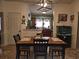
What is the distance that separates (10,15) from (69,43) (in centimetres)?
391

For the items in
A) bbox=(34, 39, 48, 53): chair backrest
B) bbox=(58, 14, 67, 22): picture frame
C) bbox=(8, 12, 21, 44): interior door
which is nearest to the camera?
bbox=(34, 39, 48, 53): chair backrest

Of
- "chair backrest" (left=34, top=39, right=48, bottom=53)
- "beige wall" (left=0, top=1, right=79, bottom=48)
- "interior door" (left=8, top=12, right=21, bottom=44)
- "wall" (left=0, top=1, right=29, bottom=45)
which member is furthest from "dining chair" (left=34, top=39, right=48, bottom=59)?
"interior door" (left=8, top=12, right=21, bottom=44)

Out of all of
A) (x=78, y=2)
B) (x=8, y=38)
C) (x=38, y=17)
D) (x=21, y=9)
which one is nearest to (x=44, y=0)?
(x=78, y=2)

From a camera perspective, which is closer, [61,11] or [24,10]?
[61,11]

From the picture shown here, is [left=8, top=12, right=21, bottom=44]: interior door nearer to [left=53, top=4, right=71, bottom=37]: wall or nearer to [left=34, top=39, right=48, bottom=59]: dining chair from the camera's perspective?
[left=53, top=4, right=71, bottom=37]: wall

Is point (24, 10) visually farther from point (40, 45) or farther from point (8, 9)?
point (40, 45)

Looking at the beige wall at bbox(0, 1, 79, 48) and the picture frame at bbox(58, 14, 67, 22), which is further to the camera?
the picture frame at bbox(58, 14, 67, 22)

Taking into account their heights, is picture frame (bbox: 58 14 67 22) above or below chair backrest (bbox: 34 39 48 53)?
above

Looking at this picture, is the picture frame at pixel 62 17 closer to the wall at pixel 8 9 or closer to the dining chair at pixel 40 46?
the wall at pixel 8 9

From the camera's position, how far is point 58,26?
1009cm

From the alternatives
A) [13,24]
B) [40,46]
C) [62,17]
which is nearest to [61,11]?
[62,17]

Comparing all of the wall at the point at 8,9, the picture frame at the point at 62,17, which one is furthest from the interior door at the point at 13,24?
the picture frame at the point at 62,17

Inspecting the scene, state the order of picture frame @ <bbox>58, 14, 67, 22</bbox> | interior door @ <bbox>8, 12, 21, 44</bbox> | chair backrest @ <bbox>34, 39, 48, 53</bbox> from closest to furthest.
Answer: chair backrest @ <bbox>34, 39, 48, 53</bbox>, interior door @ <bbox>8, 12, 21, 44</bbox>, picture frame @ <bbox>58, 14, 67, 22</bbox>

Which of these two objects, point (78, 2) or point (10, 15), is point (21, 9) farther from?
point (78, 2)
